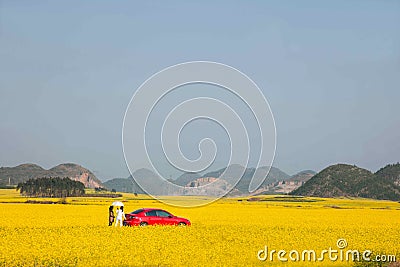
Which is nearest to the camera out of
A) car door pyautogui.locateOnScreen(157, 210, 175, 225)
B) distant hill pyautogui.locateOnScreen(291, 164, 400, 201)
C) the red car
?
the red car

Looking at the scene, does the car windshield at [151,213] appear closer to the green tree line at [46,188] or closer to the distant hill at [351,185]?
the green tree line at [46,188]

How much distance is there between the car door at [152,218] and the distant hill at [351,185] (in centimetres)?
14635

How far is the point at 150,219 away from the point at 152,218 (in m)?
0.15

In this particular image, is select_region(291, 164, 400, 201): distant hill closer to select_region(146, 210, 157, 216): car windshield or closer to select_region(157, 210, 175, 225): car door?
select_region(157, 210, 175, 225): car door

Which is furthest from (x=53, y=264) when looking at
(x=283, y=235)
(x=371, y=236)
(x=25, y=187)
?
(x=25, y=187)

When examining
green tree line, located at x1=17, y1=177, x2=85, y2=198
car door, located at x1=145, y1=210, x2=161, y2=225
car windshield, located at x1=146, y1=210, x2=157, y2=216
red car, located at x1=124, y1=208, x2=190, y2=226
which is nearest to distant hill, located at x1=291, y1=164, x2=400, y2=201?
green tree line, located at x1=17, y1=177, x2=85, y2=198

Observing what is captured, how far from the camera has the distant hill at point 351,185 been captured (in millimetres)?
173550

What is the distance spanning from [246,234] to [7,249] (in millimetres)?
13261

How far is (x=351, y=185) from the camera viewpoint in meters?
182

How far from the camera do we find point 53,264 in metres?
18.4

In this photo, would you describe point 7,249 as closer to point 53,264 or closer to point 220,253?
point 53,264

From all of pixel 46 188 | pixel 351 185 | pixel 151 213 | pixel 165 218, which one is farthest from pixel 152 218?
pixel 351 185

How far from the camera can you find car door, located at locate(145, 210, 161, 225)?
115 ft

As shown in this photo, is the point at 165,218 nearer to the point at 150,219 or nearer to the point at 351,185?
the point at 150,219
